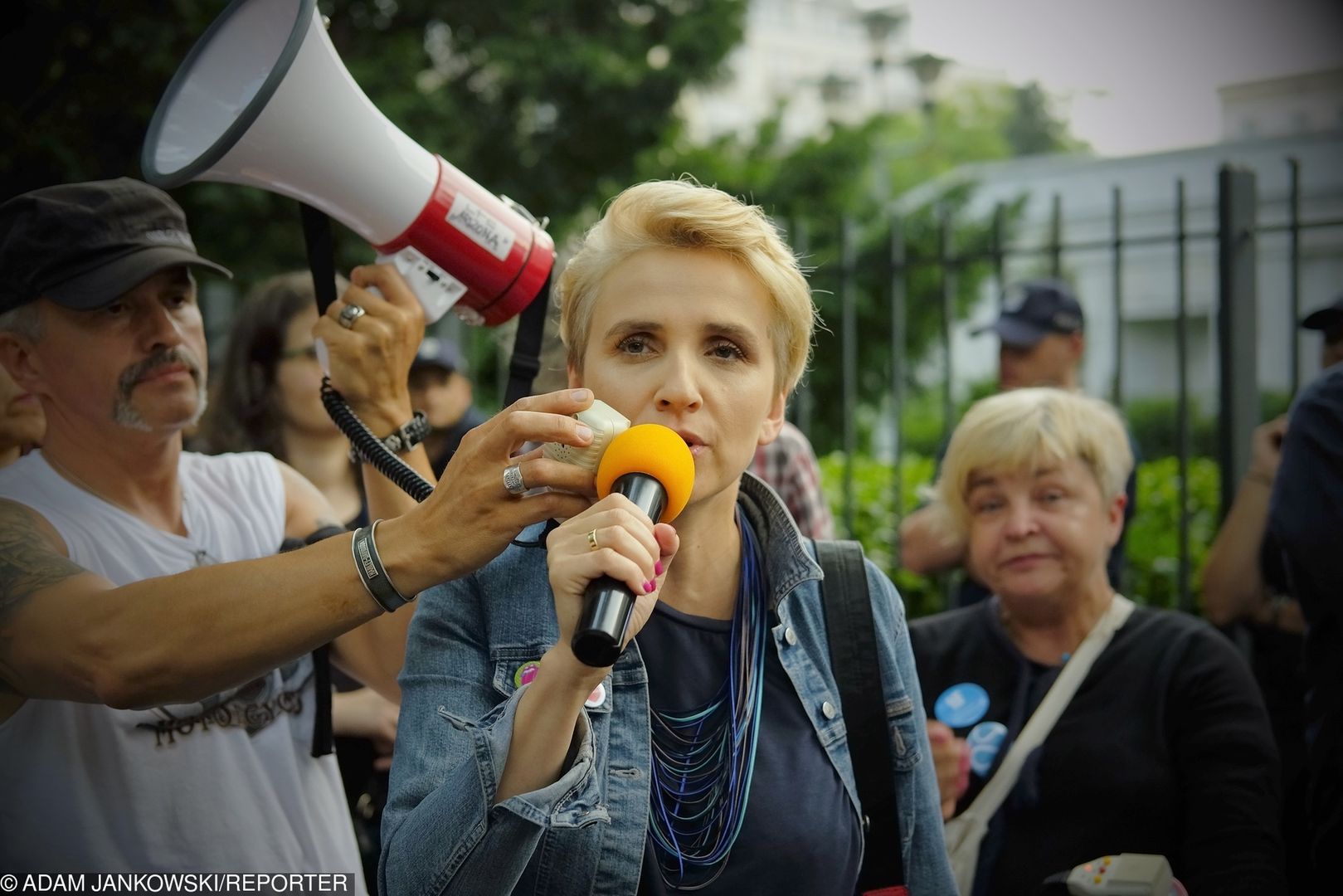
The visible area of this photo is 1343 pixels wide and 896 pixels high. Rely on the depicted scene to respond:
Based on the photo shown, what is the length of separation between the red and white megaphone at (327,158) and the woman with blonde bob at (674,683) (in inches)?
15.9

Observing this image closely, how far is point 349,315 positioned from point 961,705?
168 centimetres

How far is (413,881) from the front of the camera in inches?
62.2

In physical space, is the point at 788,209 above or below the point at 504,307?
above

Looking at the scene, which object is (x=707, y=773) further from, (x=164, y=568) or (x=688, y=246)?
(x=164, y=568)

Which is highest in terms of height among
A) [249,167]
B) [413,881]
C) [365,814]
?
[249,167]

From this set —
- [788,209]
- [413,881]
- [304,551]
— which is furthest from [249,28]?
[788,209]

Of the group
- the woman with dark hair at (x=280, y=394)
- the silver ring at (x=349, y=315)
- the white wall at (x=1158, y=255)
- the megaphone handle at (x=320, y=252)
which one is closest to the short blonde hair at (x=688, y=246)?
the silver ring at (x=349, y=315)

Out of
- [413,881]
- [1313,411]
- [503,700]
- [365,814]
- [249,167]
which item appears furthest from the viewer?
[365,814]

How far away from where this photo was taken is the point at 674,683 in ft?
6.07

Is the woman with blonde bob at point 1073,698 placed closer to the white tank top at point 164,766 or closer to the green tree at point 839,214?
the white tank top at point 164,766

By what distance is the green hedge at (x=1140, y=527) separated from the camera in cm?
578

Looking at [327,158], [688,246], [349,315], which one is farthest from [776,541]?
[327,158]

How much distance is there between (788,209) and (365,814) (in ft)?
34.3

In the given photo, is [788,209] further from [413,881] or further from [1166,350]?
[1166,350]
